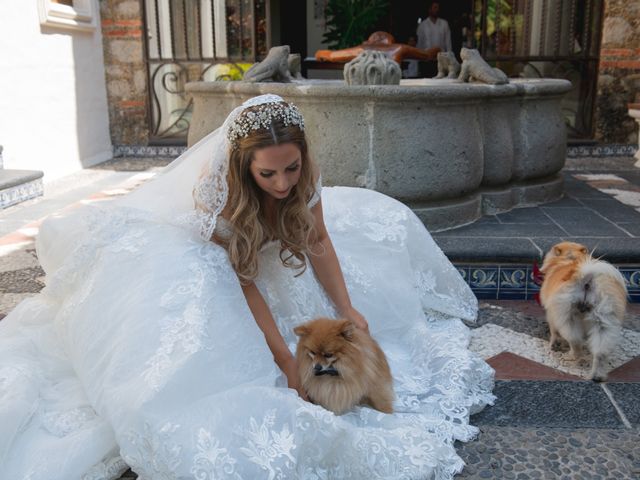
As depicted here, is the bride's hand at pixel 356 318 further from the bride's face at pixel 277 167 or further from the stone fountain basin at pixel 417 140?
the stone fountain basin at pixel 417 140

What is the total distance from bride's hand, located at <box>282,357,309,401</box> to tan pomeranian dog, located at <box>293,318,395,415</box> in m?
0.02

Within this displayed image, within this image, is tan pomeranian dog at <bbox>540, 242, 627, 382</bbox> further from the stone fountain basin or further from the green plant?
the green plant

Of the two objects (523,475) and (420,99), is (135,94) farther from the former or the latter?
(523,475)

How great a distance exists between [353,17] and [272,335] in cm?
859

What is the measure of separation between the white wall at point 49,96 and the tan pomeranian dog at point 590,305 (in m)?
5.23

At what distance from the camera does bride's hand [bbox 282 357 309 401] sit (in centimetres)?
196

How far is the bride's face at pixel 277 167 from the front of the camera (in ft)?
6.31

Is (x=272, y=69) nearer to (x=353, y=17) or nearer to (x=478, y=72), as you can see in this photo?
(x=478, y=72)

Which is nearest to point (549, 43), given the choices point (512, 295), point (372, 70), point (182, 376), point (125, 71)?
point (372, 70)

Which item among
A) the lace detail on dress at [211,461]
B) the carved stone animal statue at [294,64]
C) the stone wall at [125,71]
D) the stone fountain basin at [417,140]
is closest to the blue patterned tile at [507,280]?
the stone fountain basin at [417,140]

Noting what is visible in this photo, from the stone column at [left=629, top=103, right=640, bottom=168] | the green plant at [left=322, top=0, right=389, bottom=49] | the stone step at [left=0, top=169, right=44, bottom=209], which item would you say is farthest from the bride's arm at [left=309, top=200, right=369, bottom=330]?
the green plant at [left=322, top=0, right=389, bottom=49]

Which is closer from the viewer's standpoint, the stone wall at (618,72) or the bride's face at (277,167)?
the bride's face at (277,167)

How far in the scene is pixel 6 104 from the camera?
589 cm

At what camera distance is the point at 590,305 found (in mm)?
2354
